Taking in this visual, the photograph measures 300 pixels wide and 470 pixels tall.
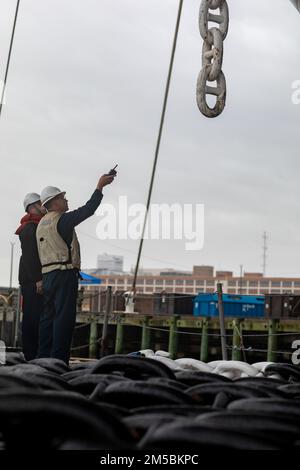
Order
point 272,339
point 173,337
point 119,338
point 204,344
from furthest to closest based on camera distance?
1. point 119,338
2. point 173,337
3. point 204,344
4. point 272,339

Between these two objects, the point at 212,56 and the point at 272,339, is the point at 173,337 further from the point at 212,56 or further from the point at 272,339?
the point at 212,56

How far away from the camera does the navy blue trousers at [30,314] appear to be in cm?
721

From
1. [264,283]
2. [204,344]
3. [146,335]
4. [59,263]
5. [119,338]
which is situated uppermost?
[264,283]

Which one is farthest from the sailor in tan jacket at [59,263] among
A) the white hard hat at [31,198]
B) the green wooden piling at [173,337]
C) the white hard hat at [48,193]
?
Result: the green wooden piling at [173,337]

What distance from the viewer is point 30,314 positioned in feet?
23.9

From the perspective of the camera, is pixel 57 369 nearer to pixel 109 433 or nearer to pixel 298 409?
pixel 298 409

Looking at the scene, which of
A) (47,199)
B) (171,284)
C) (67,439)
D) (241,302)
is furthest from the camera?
(171,284)

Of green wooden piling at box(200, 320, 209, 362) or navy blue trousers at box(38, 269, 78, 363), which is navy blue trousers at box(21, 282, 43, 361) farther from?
green wooden piling at box(200, 320, 209, 362)

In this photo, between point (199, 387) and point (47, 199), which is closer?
point (199, 387)

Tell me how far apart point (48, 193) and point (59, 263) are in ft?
1.67

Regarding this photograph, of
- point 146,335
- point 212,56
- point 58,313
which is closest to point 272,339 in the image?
point 146,335
